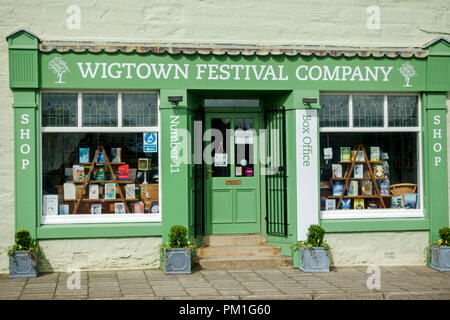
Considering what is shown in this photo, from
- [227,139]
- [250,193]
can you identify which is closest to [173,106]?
[227,139]

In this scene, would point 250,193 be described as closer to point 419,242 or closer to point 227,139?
point 227,139

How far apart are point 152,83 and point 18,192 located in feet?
9.48

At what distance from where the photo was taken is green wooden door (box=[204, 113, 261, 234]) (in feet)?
35.5

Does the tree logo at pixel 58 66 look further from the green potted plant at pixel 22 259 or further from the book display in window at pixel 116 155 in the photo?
the green potted plant at pixel 22 259

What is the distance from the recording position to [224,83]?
1019 cm

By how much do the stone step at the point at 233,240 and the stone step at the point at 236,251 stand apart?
128mm

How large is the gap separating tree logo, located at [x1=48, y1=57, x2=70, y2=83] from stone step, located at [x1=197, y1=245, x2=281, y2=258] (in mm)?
3867

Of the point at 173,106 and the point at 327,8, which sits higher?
the point at 327,8

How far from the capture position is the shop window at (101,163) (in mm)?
10062

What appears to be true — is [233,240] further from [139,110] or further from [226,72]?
[226,72]

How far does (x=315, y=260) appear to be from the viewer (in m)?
9.84

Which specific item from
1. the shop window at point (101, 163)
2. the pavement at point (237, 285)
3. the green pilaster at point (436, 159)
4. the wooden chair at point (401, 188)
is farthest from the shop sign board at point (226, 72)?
the pavement at point (237, 285)

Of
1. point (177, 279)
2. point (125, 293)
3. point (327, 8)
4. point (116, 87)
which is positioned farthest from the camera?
point (327, 8)

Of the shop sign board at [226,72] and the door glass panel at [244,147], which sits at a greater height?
the shop sign board at [226,72]
